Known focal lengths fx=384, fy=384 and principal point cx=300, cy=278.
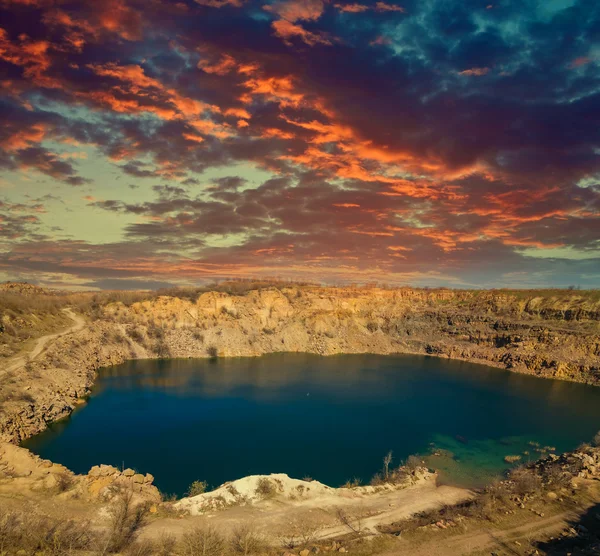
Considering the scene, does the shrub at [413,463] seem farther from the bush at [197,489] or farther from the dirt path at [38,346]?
the dirt path at [38,346]

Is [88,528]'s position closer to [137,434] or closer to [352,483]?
[352,483]

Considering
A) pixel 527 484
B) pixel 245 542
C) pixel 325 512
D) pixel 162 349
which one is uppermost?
pixel 527 484

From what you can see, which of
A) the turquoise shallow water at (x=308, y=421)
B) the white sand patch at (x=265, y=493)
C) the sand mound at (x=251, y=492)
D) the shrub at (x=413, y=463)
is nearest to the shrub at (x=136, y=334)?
the turquoise shallow water at (x=308, y=421)

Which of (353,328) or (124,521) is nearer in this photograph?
(124,521)

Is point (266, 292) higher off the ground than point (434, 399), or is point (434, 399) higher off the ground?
point (266, 292)

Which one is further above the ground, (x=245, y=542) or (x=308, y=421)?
(x=245, y=542)

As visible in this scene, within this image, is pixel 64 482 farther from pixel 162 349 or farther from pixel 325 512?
pixel 162 349

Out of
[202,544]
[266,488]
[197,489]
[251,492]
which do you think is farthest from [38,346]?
[202,544]

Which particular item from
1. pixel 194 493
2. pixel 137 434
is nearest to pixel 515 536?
pixel 194 493
